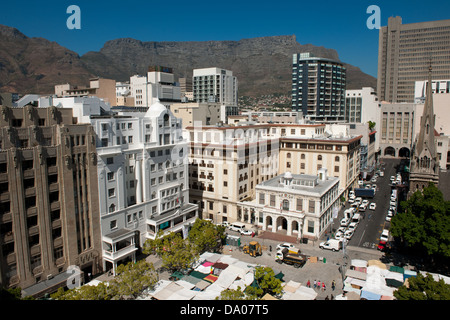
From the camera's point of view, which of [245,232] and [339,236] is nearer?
[339,236]

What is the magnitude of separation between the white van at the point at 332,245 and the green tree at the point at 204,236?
1810 cm

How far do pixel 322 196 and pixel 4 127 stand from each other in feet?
169

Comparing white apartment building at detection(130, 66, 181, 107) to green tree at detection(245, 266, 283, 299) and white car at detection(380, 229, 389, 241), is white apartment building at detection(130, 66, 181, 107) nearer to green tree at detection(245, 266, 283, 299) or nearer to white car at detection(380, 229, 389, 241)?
white car at detection(380, 229, 389, 241)

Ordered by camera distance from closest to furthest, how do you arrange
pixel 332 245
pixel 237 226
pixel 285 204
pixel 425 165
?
pixel 332 245 → pixel 285 204 → pixel 237 226 → pixel 425 165

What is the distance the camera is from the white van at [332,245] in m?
57.3

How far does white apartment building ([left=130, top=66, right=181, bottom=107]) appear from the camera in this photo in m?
152

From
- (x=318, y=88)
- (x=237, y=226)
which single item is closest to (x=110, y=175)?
(x=237, y=226)

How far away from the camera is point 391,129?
162m

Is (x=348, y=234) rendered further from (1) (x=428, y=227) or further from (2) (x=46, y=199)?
(2) (x=46, y=199)

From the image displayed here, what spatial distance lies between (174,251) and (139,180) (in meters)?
15.4

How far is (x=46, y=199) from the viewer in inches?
1665

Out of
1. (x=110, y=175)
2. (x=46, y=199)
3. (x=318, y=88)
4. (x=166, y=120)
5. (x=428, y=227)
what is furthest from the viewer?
(x=318, y=88)
